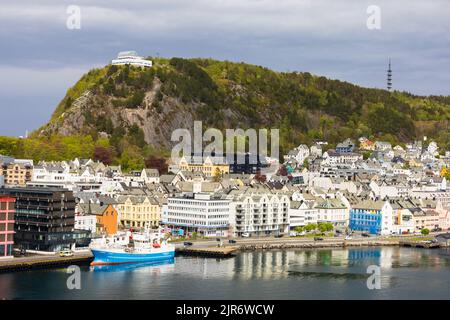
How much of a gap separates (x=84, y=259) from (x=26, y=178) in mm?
25513

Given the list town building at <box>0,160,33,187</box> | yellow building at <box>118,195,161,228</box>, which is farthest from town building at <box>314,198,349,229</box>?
town building at <box>0,160,33,187</box>

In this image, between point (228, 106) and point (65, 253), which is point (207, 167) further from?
point (65, 253)

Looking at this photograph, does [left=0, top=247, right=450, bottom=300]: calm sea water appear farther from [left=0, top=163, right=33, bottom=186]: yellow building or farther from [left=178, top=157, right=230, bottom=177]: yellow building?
[left=178, top=157, right=230, bottom=177]: yellow building

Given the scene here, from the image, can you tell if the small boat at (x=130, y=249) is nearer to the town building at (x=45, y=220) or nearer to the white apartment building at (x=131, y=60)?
the town building at (x=45, y=220)

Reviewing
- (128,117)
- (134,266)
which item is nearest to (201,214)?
(134,266)

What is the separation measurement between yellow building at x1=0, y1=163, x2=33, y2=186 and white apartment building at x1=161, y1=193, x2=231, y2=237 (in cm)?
1600

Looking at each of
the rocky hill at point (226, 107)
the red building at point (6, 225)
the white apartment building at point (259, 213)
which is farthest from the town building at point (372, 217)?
the rocky hill at point (226, 107)

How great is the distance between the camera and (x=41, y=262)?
37.6 meters

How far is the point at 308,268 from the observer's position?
39.4 metres

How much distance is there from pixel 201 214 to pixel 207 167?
23717 mm

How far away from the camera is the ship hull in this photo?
129ft

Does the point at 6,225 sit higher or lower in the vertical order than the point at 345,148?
lower
